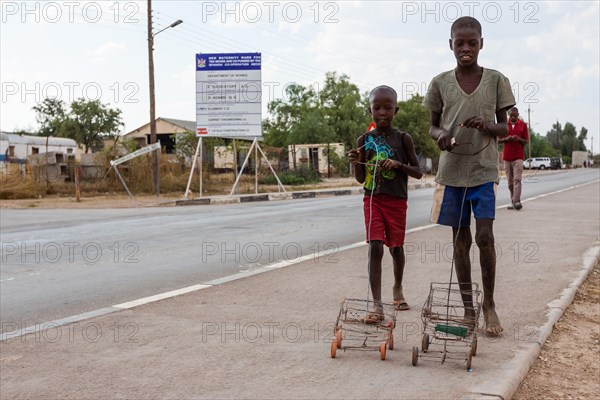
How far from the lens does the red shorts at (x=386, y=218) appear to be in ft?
15.9

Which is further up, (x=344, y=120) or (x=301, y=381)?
(x=344, y=120)

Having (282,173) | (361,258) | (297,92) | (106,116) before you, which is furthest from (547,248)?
(106,116)

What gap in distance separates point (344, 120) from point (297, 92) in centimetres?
592

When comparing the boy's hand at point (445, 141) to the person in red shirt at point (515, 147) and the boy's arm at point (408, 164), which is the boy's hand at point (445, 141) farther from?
the person in red shirt at point (515, 147)

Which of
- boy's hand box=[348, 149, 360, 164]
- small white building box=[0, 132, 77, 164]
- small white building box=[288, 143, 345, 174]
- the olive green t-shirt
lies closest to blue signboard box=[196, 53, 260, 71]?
small white building box=[0, 132, 77, 164]

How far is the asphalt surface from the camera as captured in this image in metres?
3.57

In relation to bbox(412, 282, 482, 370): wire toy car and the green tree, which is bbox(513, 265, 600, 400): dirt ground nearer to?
bbox(412, 282, 482, 370): wire toy car

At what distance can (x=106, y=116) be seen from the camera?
6806 centimetres

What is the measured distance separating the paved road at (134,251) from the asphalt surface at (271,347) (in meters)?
0.80

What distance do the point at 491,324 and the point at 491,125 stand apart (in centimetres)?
125

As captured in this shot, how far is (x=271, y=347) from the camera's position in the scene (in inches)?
170

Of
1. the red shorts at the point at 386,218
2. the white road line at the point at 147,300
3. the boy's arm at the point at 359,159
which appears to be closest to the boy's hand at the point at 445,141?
the boy's arm at the point at 359,159

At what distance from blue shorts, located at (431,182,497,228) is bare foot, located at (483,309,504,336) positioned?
1.93 ft

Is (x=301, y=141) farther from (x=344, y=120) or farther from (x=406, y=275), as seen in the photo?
(x=406, y=275)
